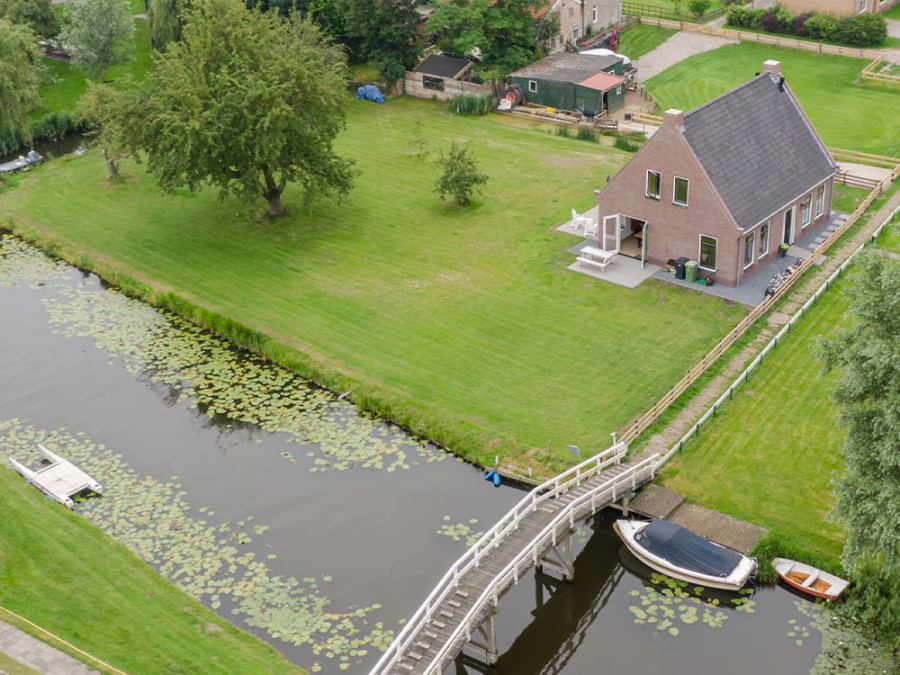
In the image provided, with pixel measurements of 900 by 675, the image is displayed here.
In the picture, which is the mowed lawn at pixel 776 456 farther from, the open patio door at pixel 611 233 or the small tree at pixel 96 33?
the small tree at pixel 96 33

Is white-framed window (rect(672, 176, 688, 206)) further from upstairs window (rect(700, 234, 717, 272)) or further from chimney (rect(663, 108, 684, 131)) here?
chimney (rect(663, 108, 684, 131))

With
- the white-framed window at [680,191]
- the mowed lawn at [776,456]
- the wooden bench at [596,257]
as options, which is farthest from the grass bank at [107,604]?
the white-framed window at [680,191]

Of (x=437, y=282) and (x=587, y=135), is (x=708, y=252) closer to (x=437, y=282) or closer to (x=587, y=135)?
(x=437, y=282)

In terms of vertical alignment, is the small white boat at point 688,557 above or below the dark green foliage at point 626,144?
below

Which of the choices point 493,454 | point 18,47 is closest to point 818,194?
point 493,454

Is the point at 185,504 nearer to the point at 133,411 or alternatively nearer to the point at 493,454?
the point at 133,411

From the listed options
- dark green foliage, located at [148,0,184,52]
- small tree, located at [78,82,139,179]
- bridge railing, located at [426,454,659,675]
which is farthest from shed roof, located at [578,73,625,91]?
bridge railing, located at [426,454,659,675]

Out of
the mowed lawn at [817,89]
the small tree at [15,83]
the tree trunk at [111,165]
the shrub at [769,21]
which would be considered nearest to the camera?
the tree trunk at [111,165]
